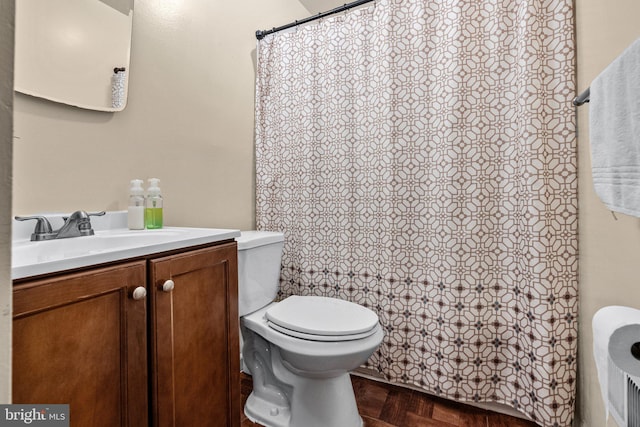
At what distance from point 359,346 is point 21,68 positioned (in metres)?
1.37

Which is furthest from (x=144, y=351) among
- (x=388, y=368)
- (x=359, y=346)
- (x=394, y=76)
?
(x=394, y=76)

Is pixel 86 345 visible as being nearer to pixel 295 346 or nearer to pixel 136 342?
pixel 136 342

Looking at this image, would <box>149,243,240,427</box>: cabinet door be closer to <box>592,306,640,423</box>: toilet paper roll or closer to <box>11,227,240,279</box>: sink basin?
<box>11,227,240,279</box>: sink basin

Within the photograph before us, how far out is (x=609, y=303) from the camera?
95cm

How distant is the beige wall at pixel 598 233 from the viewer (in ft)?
2.74

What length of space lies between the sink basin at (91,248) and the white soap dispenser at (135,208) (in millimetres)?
37

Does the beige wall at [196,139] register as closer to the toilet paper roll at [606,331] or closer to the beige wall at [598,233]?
the beige wall at [598,233]

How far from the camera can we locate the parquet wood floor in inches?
50.4

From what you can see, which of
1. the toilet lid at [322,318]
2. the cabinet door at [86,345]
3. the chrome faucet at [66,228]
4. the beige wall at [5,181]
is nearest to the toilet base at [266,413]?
the toilet lid at [322,318]

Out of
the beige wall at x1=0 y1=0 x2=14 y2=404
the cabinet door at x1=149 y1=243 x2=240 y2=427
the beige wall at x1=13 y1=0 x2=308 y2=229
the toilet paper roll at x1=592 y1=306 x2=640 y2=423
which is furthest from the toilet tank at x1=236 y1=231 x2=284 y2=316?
the toilet paper roll at x1=592 y1=306 x2=640 y2=423

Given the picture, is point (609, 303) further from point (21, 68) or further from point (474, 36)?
point (21, 68)

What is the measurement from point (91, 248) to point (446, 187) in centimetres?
133

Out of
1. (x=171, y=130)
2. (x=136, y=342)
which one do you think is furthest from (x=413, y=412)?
(x=171, y=130)

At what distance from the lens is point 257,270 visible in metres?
1.36
